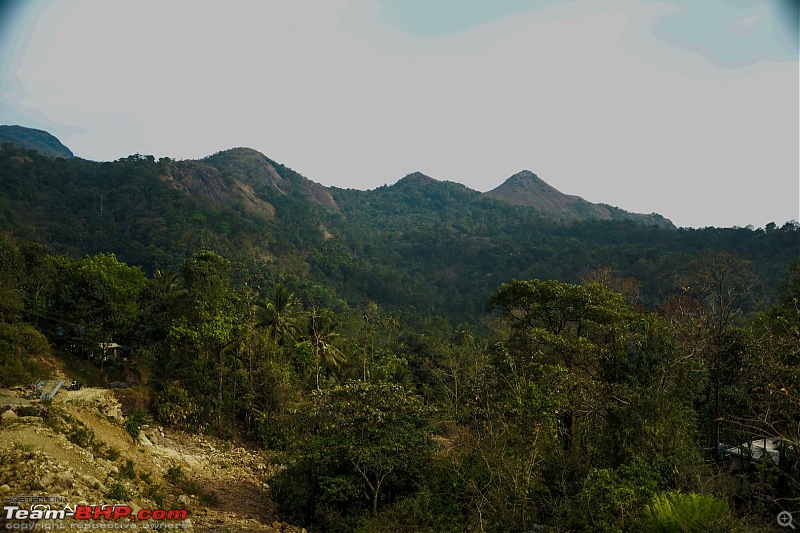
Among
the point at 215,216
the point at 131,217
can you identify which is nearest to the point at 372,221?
the point at 215,216

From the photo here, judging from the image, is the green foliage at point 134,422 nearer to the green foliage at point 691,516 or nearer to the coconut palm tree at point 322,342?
the coconut palm tree at point 322,342

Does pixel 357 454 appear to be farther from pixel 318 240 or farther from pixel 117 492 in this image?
pixel 318 240

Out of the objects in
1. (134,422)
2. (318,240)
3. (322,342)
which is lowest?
(134,422)

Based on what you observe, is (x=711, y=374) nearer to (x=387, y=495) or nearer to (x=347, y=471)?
(x=387, y=495)

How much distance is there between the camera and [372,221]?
137 m

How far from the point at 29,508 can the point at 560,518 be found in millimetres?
9074

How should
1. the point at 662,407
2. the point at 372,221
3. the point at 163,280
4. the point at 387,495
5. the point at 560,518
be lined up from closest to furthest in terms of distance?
1. the point at 560,518
2. the point at 662,407
3. the point at 387,495
4. the point at 163,280
5. the point at 372,221

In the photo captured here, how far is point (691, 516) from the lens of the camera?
714 centimetres

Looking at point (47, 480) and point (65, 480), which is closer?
point (47, 480)

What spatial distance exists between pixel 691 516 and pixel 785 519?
2427 mm

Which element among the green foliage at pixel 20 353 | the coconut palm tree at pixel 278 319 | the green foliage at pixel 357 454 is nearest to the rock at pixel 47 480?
the green foliage at pixel 357 454

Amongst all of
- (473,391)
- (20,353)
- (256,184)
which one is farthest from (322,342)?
(256,184)

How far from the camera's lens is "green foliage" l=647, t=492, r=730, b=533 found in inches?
275

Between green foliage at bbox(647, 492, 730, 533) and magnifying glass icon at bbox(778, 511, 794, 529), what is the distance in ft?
4.11
